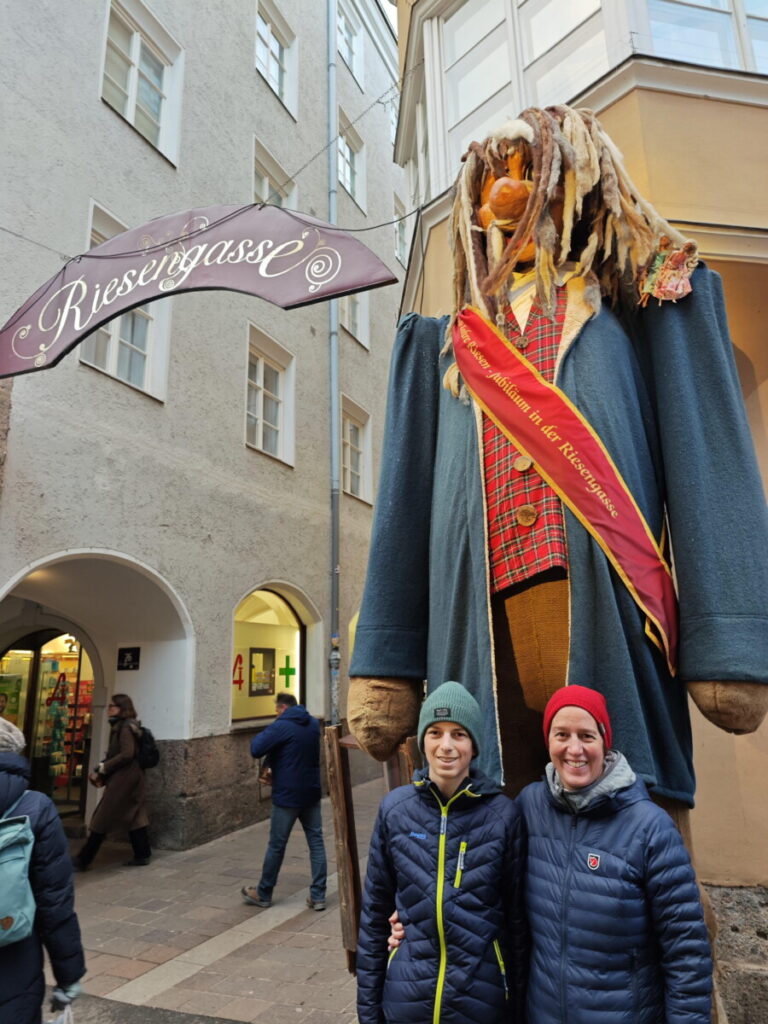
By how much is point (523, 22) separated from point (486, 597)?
4.16 m

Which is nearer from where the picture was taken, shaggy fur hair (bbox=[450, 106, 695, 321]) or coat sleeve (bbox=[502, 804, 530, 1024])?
coat sleeve (bbox=[502, 804, 530, 1024])

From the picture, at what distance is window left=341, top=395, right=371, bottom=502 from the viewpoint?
11984mm

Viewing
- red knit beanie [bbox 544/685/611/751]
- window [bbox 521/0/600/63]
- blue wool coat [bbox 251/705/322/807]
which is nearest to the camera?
red knit beanie [bbox 544/685/611/751]

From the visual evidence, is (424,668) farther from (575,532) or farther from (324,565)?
(324,565)

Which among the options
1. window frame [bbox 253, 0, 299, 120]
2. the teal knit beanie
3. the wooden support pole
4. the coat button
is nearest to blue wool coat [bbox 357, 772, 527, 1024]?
the teal knit beanie

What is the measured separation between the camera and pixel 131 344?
7445 mm

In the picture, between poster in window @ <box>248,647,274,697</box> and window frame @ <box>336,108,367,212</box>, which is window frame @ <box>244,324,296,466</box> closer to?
poster in window @ <box>248,647,274,697</box>

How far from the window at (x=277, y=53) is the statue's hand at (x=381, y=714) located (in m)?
11.0

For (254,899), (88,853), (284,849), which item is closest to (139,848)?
(88,853)

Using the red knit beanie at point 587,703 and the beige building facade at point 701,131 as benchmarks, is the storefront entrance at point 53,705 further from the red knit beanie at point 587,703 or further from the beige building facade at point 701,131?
the red knit beanie at point 587,703

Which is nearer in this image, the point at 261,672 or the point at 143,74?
the point at 143,74

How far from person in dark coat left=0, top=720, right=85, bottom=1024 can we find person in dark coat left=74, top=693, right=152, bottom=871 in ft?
14.4

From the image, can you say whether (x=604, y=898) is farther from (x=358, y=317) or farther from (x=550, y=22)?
(x=358, y=317)

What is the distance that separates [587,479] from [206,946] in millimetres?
4399
